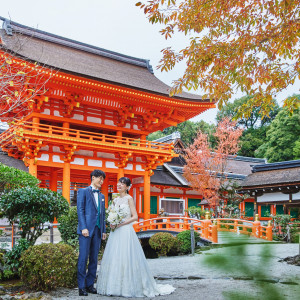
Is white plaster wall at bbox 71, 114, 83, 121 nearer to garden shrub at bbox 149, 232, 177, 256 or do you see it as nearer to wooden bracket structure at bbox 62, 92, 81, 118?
wooden bracket structure at bbox 62, 92, 81, 118

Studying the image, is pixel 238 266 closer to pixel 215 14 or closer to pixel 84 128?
pixel 215 14

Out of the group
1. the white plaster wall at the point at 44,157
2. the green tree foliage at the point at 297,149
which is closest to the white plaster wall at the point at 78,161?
the white plaster wall at the point at 44,157

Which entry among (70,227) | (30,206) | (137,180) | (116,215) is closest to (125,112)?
(137,180)

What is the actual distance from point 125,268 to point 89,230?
0.79 meters

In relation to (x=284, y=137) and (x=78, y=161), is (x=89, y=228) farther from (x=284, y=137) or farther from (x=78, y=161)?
(x=284, y=137)

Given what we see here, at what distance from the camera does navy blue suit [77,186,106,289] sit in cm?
544

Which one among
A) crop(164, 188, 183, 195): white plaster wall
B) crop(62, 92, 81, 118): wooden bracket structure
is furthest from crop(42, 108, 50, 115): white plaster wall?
crop(164, 188, 183, 195): white plaster wall

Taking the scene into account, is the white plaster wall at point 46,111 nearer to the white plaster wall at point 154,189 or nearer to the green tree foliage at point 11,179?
the white plaster wall at point 154,189

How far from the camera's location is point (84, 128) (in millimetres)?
19062

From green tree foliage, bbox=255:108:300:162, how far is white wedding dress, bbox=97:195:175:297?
32422 millimetres

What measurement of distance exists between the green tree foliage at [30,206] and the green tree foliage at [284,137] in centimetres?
3188

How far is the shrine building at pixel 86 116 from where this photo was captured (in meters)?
16.1

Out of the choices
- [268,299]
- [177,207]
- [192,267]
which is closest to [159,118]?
[177,207]

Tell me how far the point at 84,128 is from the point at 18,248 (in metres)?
12.5
